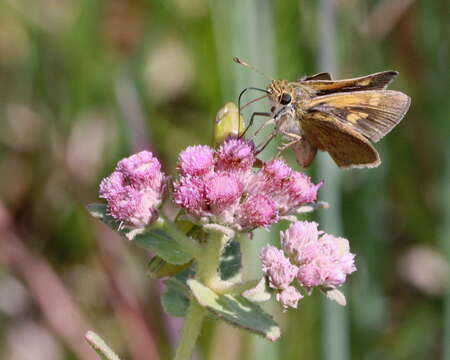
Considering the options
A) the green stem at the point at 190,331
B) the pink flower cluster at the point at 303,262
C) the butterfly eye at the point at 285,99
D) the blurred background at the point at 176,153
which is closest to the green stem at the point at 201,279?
the green stem at the point at 190,331

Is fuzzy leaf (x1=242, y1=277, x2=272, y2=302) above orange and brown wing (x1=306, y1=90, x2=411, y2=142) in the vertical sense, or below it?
below

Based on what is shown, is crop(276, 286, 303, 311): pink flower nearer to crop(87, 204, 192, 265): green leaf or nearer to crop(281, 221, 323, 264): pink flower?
crop(281, 221, 323, 264): pink flower

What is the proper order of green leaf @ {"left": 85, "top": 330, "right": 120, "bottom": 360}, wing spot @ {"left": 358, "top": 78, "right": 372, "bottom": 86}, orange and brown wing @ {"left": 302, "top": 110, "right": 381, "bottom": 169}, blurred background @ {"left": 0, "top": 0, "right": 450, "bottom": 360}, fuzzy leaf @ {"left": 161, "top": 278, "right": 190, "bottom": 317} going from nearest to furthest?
green leaf @ {"left": 85, "top": 330, "right": 120, "bottom": 360}, fuzzy leaf @ {"left": 161, "top": 278, "right": 190, "bottom": 317}, orange and brown wing @ {"left": 302, "top": 110, "right": 381, "bottom": 169}, wing spot @ {"left": 358, "top": 78, "right": 372, "bottom": 86}, blurred background @ {"left": 0, "top": 0, "right": 450, "bottom": 360}

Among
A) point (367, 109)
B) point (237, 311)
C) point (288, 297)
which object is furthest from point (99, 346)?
point (367, 109)

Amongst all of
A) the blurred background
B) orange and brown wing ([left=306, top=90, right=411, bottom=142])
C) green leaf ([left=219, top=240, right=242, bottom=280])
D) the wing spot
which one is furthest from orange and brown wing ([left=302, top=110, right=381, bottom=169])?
the blurred background

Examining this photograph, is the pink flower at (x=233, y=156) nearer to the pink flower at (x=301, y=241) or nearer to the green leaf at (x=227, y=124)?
the green leaf at (x=227, y=124)

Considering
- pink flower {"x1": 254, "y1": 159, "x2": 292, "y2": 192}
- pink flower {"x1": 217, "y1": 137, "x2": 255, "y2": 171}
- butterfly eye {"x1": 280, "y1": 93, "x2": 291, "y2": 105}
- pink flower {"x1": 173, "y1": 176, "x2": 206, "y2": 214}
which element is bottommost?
pink flower {"x1": 254, "y1": 159, "x2": 292, "y2": 192}
